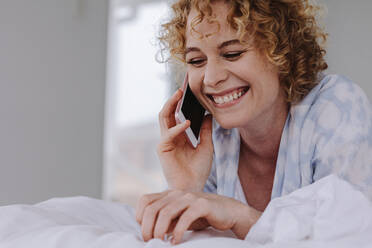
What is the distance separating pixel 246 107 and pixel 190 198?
0.41 m

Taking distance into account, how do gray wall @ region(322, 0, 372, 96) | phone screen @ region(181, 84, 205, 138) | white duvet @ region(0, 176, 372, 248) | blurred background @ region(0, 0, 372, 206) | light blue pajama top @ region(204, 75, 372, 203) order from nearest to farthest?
white duvet @ region(0, 176, 372, 248) < light blue pajama top @ region(204, 75, 372, 203) < phone screen @ region(181, 84, 205, 138) < blurred background @ region(0, 0, 372, 206) < gray wall @ region(322, 0, 372, 96)

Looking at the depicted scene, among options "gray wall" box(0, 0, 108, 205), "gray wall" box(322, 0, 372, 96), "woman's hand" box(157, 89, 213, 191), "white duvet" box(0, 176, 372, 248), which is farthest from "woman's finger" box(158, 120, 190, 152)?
"gray wall" box(322, 0, 372, 96)

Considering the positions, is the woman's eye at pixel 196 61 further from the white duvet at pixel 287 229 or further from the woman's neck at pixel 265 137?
the white duvet at pixel 287 229

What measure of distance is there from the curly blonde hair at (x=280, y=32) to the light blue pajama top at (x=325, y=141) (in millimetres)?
53

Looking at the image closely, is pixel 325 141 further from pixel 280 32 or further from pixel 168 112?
pixel 168 112

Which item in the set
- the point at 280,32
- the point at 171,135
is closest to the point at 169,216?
the point at 171,135

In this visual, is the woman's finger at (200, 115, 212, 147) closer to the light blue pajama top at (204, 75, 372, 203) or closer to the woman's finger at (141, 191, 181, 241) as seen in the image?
the light blue pajama top at (204, 75, 372, 203)

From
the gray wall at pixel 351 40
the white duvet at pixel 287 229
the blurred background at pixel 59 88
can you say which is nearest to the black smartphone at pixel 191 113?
the blurred background at pixel 59 88

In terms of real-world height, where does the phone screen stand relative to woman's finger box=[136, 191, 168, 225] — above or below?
above

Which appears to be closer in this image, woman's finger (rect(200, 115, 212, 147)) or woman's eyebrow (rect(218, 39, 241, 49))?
woman's eyebrow (rect(218, 39, 241, 49))

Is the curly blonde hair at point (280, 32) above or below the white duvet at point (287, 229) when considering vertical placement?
above

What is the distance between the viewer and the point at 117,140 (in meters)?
3.97

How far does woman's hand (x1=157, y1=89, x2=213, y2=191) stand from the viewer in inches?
42.7

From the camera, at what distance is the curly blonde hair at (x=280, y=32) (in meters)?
1.04
